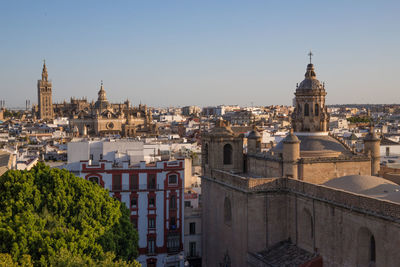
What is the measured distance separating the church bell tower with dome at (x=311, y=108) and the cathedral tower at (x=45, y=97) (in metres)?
139

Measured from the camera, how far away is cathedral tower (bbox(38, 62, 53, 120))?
15400 centimetres

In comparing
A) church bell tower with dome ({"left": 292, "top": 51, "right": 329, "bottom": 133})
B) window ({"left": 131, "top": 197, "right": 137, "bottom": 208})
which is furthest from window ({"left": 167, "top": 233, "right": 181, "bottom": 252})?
church bell tower with dome ({"left": 292, "top": 51, "right": 329, "bottom": 133})

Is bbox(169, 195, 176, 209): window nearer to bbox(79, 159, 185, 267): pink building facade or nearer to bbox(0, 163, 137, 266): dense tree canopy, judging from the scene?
bbox(79, 159, 185, 267): pink building facade

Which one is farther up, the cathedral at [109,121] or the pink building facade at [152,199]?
the cathedral at [109,121]

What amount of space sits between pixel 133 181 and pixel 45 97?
133m

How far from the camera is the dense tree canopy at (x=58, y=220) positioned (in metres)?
17.3

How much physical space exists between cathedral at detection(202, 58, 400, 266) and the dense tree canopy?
5177 millimetres

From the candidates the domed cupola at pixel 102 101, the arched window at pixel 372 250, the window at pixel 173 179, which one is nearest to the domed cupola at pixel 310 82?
the window at pixel 173 179

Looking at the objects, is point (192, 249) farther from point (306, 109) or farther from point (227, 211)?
point (306, 109)

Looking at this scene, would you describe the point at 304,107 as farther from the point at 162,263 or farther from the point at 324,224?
the point at 162,263

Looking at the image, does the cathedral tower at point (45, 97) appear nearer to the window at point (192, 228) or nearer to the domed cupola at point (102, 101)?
the domed cupola at point (102, 101)

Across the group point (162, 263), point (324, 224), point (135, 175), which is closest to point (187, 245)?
point (162, 263)

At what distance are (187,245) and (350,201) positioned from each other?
15.9 meters

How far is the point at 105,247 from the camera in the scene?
19.7m
